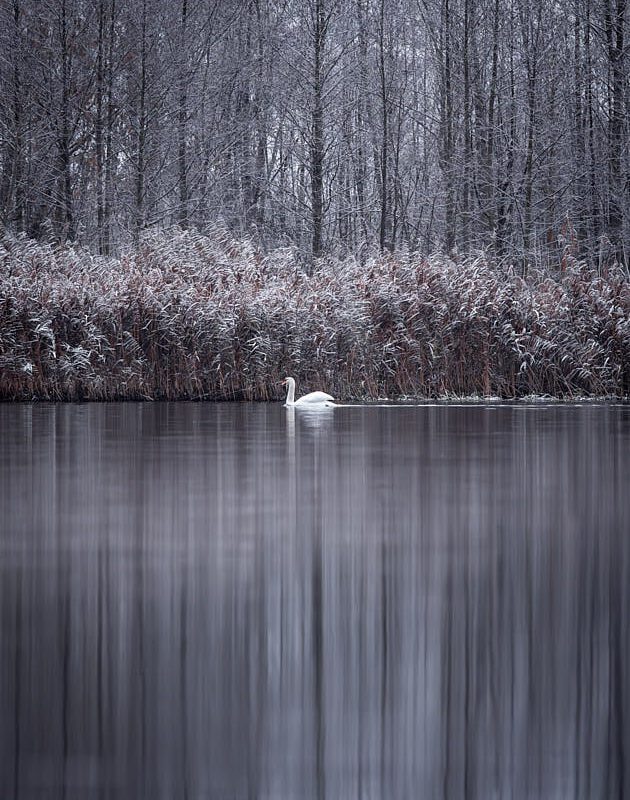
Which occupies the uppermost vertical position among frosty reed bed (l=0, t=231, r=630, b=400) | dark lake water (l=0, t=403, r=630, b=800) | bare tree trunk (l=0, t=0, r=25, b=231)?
bare tree trunk (l=0, t=0, r=25, b=231)

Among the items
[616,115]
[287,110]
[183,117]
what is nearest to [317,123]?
[287,110]

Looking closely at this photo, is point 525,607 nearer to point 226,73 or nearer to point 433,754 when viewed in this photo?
point 433,754

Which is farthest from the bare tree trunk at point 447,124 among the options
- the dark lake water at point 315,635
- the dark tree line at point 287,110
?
the dark lake water at point 315,635

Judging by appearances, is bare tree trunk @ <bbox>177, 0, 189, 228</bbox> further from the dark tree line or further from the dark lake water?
the dark lake water

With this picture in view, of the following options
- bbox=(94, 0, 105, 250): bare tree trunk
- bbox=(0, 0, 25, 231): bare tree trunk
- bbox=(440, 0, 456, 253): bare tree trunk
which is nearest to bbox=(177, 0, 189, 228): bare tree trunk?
bbox=(94, 0, 105, 250): bare tree trunk

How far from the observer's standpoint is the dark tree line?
31266mm

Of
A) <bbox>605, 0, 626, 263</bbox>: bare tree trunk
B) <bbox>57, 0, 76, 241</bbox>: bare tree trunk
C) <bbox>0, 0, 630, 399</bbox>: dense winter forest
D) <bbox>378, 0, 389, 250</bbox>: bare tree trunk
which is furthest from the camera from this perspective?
<bbox>378, 0, 389, 250</bbox>: bare tree trunk

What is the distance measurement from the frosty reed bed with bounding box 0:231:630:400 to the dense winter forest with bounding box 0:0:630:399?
1.4 inches

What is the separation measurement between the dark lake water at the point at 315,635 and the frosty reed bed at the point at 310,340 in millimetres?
9852

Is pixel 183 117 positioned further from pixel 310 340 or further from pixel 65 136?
pixel 310 340

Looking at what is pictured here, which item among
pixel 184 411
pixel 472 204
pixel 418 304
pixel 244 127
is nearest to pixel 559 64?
pixel 472 204

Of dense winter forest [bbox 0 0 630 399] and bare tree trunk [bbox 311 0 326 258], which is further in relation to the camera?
bare tree trunk [bbox 311 0 326 258]

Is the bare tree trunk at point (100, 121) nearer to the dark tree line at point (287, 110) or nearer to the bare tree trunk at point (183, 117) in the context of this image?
the dark tree line at point (287, 110)

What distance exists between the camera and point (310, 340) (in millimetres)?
19422
